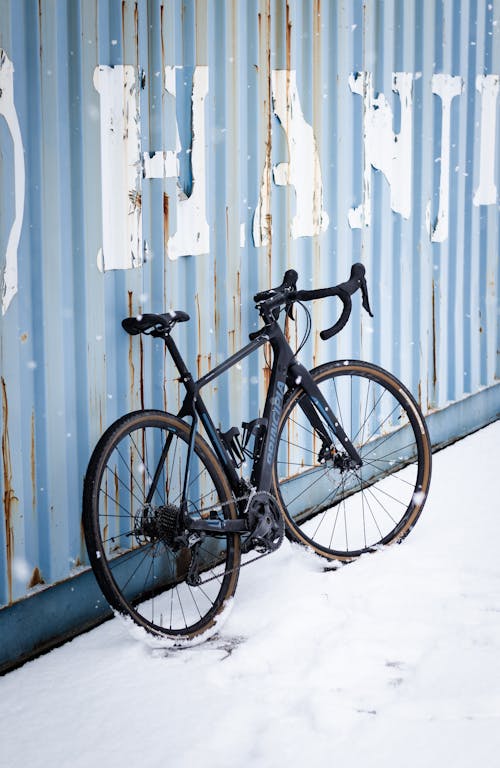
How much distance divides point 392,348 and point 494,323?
1537mm

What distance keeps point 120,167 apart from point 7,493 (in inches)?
49.1

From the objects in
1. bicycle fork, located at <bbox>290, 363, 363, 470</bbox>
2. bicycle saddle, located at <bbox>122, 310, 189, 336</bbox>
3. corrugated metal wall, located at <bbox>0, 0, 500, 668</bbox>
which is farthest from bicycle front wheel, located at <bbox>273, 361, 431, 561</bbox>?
bicycle saddle, located at <bbox>122, 310, 189, 336</bbox>

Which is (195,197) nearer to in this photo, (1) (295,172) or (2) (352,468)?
(1) (295,172)

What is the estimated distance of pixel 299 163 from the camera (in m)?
4.77

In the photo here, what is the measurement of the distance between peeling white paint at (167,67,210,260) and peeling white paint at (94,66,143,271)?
26cm

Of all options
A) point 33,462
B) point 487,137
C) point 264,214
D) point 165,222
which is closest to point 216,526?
point 33,462

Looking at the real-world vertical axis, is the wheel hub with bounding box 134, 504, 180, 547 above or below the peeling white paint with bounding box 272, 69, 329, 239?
below

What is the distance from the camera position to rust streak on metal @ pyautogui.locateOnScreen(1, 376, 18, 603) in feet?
10.7

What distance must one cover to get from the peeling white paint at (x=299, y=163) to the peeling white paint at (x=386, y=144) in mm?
383

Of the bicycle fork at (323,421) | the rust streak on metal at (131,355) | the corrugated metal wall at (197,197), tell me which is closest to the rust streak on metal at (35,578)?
the corrugated metal wall at (197,197)

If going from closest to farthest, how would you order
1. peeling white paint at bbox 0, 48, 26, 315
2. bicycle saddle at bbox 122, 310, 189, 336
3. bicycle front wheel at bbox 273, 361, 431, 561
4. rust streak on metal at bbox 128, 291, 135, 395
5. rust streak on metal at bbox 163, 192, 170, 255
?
peeling white paint at bbox 0, 48, 26, 315, bicycle saddle at bbox 122, 310, 189, 336, rust streak on metal at bbox 128, 291, 135, 395, rust streak on metal at bbox 163, 192, 170, 255, bicycle front wheel at bbox 273, 361, 431, 561

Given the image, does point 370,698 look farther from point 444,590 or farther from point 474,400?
point 474,400

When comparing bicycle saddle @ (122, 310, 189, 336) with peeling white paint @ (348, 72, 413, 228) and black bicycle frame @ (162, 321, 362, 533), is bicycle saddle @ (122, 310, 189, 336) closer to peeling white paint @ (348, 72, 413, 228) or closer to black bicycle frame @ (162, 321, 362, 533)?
black bicycle frame @ (162, 321, 362, 533)

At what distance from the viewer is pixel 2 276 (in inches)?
126
